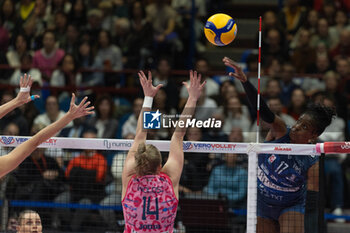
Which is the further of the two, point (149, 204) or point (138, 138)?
point (138, 138)

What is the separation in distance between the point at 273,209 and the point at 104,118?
5.22m

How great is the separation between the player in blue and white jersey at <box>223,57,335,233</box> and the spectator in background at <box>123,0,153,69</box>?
23.8 feet

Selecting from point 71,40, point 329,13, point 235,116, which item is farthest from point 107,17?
point 235,116

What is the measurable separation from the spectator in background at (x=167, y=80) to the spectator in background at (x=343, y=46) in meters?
3.56

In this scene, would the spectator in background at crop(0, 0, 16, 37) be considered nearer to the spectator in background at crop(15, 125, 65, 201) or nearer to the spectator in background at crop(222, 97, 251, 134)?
the spectator in background at crop(15, 125, 65, 201)

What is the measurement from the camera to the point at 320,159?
7.23 meters

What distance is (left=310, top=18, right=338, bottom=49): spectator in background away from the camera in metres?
13.9

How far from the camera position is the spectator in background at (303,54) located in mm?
13617

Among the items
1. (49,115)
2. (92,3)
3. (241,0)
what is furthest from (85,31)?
(241,0)

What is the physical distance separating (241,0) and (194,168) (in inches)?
327

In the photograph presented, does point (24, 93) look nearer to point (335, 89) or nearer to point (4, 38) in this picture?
point (335, 89)

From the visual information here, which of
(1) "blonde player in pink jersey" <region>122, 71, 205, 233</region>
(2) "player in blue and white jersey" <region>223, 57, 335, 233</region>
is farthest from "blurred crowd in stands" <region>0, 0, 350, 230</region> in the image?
(1) "blonde player in pink jersey" <region>122, 71, 205, 233</region>

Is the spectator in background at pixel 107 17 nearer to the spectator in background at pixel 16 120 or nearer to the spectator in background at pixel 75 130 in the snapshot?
the spectator in background at pixel 16 120

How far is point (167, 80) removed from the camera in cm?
1270
